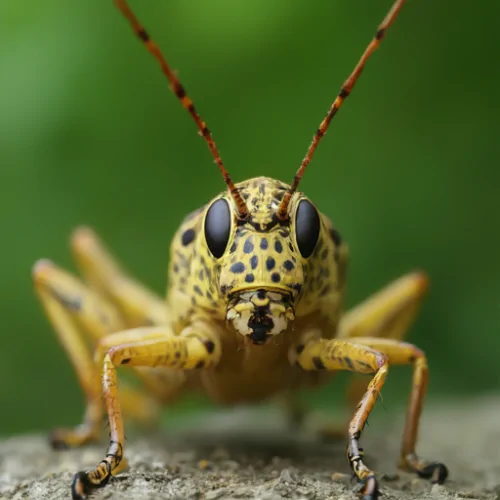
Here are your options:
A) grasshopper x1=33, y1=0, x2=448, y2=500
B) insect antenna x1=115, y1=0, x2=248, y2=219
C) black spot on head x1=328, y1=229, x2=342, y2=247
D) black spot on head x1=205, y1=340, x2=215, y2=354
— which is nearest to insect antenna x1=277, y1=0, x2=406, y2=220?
grasshopper x1=33, y1=0, x2=448, y2=500

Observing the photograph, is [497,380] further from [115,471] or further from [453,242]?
[115,471]

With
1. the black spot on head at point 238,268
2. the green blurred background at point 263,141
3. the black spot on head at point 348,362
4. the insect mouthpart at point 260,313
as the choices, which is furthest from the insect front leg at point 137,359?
the green blurred background at point 263,141

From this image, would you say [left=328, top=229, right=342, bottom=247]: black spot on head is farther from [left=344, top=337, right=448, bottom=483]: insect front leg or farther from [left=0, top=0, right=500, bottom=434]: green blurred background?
[left=0, top=0, right=500, bottom=434]: green blurred background

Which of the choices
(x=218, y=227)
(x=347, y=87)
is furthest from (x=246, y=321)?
(x=347, y=87)

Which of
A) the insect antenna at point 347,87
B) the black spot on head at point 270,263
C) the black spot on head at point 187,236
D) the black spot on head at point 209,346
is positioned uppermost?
the insect antenna at point 347,87

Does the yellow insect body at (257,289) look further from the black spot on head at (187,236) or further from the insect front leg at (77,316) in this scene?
the insect front leg at (77,316)

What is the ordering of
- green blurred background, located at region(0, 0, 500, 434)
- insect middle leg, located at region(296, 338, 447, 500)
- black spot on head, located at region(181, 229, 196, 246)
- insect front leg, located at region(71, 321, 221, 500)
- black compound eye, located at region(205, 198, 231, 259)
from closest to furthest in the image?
insect front leg, located at region(71, 321, 221, 500) < insect middle leg, located at region(296, 338, 447, 500) < black compound eye, located at region(205, 198, 231, 259) < black spot on head, located at region(181, 229, 196, 246) < green blurred background, located at region(0, 0, 500, 434)

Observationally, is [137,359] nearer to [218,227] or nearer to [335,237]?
[218,227]
